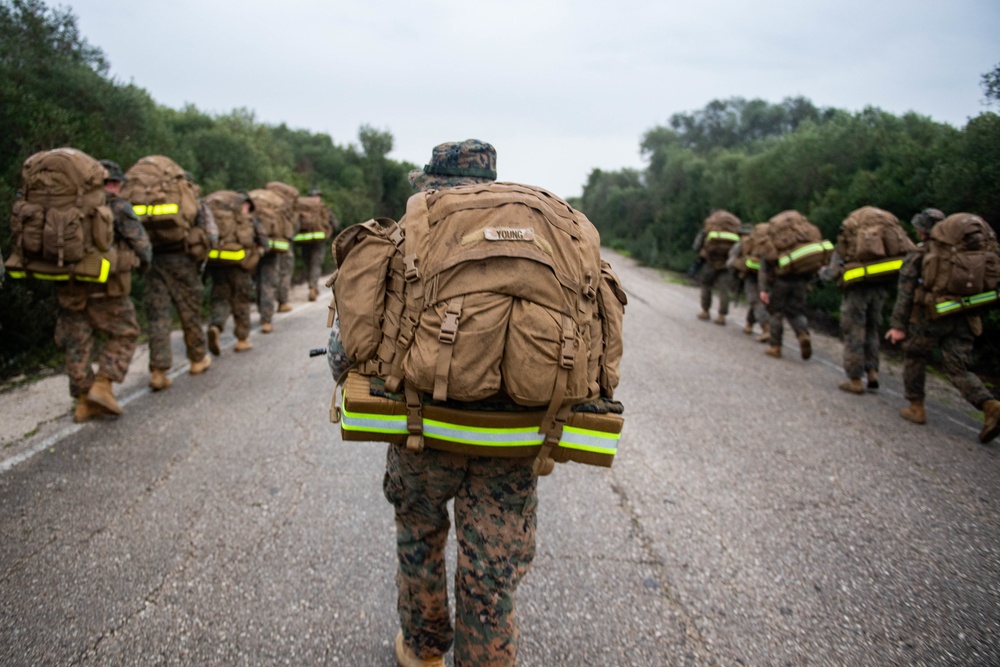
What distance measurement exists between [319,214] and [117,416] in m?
7.66

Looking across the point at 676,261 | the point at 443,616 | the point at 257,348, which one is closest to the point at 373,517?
the point at 443,616

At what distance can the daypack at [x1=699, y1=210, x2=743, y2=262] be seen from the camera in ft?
36.1

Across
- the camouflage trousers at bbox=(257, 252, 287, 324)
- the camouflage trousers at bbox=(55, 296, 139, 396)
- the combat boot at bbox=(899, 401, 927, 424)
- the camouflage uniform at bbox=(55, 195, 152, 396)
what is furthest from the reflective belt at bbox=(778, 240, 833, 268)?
the camouflage trousers at bbox=(55, 296, 139, 396)

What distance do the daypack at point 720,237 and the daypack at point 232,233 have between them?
8125 mm

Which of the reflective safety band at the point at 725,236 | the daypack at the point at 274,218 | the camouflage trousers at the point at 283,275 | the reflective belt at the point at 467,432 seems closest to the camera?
the reflective belt at the point at 467,432

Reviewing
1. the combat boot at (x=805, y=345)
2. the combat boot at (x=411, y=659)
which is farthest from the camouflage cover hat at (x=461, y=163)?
the combat boot at (x=805, y=345)

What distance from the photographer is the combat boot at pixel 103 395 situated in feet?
16.2

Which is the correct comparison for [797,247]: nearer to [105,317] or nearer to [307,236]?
[105,317]

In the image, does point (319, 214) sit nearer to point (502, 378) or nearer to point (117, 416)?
point (117, 416)

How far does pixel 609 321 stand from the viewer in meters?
1.98

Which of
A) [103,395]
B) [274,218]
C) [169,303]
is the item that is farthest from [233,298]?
[103,395]

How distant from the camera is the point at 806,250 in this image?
26.3 feet

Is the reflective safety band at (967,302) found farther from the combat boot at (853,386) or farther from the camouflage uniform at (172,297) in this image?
the camouflage uniform at (172,297)

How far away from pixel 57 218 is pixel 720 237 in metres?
10.1
